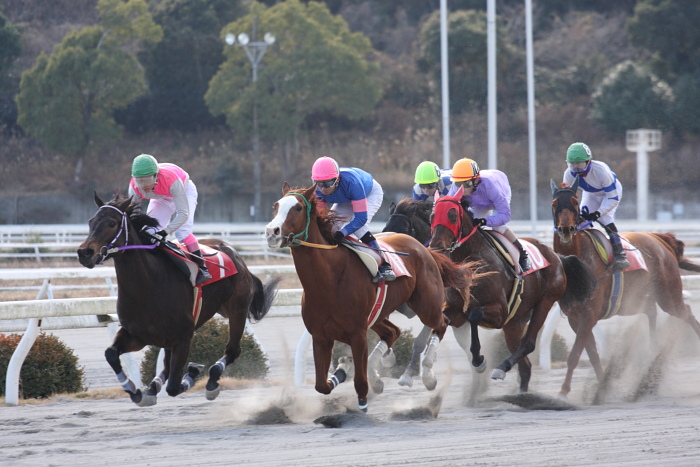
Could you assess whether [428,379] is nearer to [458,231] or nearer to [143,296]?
[458,231]

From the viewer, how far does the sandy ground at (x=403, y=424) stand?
16.2ft

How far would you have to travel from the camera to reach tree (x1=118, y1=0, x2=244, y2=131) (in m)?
37.5

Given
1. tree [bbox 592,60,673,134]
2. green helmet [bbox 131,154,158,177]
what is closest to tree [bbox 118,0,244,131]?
tree [bbox 592,60,673,134]

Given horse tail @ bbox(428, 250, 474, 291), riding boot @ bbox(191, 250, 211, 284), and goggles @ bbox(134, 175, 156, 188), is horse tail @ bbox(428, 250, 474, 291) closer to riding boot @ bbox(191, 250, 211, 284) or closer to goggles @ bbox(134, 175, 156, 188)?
riding boot @ bbox(191, 250, 211, 284)

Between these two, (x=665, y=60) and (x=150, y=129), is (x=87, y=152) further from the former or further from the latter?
(x=665, y=60)

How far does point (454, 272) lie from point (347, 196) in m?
1.07

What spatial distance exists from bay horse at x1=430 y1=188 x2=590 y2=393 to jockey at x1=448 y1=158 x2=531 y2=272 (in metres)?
0.10

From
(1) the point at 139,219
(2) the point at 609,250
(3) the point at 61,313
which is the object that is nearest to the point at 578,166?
(2) the point at 609,250

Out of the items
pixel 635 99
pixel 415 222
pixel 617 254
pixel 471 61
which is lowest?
pixel 617 254

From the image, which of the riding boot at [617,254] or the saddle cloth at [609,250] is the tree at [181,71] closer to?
the saddle cloth at [609,250]

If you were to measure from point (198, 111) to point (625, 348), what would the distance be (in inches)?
1234

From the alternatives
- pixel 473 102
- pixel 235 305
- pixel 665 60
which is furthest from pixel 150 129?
pixel 235 305

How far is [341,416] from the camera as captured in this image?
604 cm

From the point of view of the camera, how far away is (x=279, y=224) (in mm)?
5582
